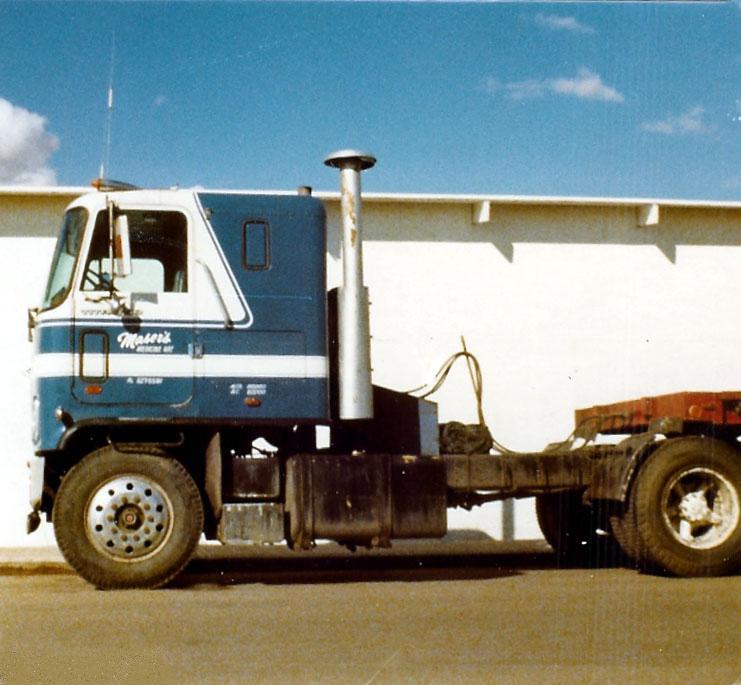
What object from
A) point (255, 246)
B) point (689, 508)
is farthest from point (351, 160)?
point (689, 508)

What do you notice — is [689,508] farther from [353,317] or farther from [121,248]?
[121,248]

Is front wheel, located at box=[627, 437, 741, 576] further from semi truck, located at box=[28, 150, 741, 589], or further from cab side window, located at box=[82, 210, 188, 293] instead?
cab side window, located at box=[82, 210, 188, 293]

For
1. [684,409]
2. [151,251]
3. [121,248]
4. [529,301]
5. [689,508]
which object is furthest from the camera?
[529,301]

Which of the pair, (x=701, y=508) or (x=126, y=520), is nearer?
(x=126, y=520)

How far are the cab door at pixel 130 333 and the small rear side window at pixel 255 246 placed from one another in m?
0.50

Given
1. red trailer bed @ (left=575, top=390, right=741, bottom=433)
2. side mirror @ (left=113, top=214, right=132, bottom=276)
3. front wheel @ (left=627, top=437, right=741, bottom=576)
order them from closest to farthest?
side mirror @ (left=113, top=214, right=132, bottom=276) < front wheel @ (left=627, top=437, right=741, bottom=576) < red trailer bed @ (left=575, top=390, right=741, bottom=433)

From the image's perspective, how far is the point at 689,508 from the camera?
10367 mm

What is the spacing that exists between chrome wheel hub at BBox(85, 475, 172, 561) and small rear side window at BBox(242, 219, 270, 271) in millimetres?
2070

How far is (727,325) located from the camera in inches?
608

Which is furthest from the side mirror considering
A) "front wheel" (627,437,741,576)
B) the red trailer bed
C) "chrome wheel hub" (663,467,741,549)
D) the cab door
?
"chrome wheel hub" (663,467,741,549)

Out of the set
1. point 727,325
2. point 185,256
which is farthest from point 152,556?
point 727,325

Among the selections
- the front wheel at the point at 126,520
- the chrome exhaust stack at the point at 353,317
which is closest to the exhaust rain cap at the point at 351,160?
the chrome exhaust stack at the point at 353,317

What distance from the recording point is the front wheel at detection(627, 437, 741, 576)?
10.2 m

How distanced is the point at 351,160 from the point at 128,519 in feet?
12.2
